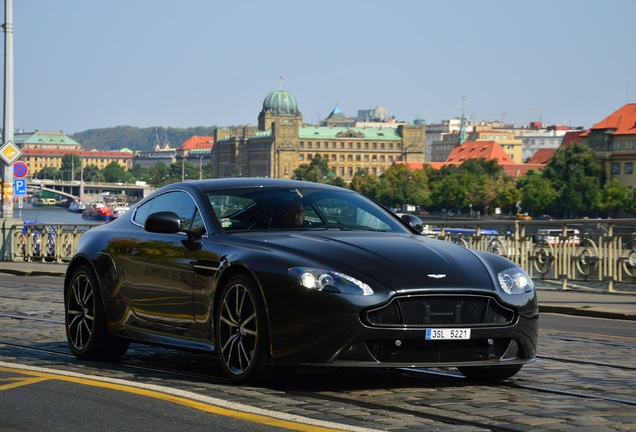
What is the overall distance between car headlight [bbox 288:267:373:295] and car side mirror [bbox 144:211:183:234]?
129cm

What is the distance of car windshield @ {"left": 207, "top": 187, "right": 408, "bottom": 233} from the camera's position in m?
8.22

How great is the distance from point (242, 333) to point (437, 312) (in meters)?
1.14

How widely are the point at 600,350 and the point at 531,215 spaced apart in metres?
159

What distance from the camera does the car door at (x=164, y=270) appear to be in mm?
8125

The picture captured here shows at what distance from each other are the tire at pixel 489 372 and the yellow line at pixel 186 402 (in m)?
1.82

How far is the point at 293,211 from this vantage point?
8.28 meters

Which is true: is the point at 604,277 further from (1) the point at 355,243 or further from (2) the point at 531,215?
(2) the point at 531,215

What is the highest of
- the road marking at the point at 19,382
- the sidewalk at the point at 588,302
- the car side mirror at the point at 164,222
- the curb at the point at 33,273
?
the car side mirror at the point at 164,222

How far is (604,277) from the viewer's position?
18.7 meters

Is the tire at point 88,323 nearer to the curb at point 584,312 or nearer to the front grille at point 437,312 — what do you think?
the front grille at point 437,312

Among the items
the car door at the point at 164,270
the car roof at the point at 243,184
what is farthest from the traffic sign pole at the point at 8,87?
the car roof at the point at 243,184

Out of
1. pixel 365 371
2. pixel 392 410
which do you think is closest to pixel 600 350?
pixel 365 371

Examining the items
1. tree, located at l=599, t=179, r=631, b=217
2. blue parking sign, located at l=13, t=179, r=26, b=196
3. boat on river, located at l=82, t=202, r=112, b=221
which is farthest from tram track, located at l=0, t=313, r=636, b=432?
boat on river, located at l=82, t=202, r=112, b=221

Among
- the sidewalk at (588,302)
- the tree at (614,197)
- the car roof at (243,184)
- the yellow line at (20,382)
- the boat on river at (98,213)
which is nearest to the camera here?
the yellow line at (20,382)
